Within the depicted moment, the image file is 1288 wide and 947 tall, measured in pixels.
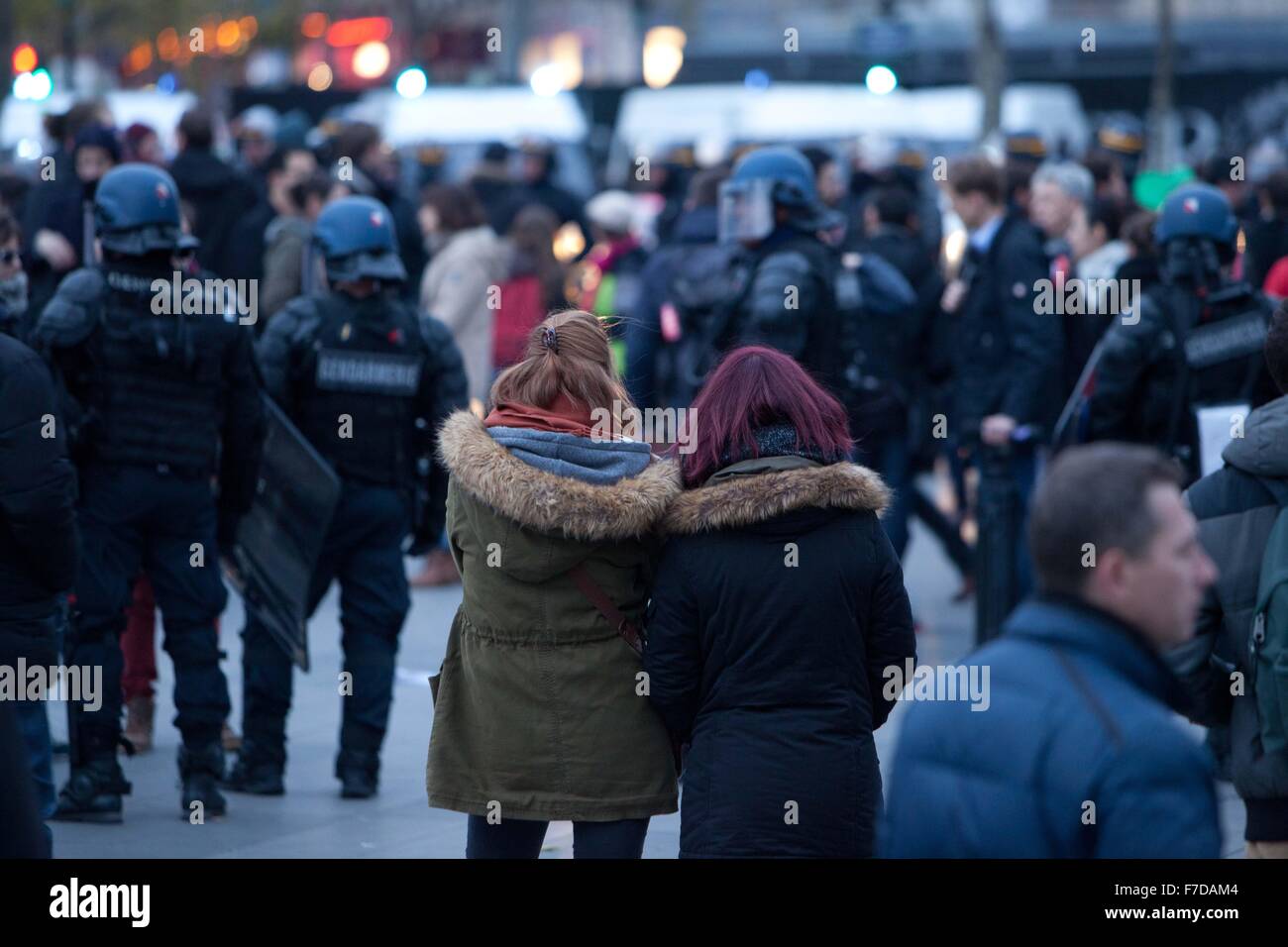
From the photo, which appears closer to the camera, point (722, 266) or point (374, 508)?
point (374, 508)

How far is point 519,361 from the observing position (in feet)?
15.1

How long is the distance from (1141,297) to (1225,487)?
3177 millimetres

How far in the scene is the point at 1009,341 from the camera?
344 inches

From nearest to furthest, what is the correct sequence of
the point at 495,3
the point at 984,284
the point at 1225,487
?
the point at 1225,487, the point at 984,284, the point at 495,3

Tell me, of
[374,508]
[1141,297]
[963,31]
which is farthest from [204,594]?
[963,31]

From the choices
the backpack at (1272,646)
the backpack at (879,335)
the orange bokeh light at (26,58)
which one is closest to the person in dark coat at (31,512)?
the backpack at (1272,646)

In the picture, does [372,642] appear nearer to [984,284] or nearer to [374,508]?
[374,508]

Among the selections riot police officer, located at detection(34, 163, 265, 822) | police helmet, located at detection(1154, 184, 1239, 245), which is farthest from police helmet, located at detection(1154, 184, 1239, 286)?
riot police officer, located at detection(34, 163, 265, 822)

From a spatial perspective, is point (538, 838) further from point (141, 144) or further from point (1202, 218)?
point (141, 144)

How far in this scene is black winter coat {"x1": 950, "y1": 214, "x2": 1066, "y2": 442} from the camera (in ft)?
28.3

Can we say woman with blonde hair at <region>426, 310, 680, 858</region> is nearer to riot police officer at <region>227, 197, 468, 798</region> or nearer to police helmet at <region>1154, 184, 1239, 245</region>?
riot police officer at <region>227, 197, 468, 798</region>

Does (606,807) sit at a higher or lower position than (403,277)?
lower

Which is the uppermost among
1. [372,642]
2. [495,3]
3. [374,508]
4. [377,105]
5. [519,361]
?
[495,3]

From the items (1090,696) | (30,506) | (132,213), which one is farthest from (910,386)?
(1090,696)
